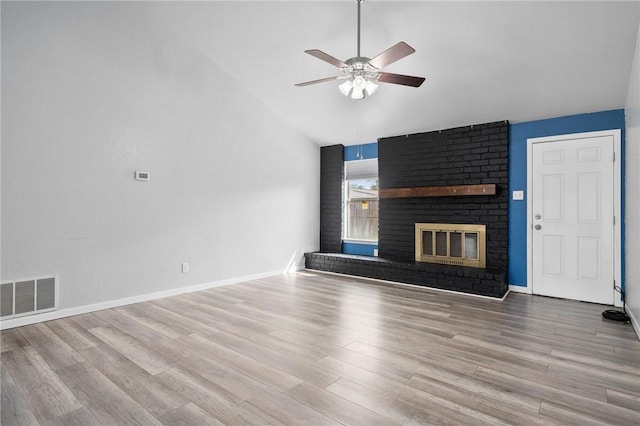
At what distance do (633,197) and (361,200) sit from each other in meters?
3.99

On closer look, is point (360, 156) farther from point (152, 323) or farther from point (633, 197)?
point (152, 323)

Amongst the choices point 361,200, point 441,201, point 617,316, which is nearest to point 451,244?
point 441,201

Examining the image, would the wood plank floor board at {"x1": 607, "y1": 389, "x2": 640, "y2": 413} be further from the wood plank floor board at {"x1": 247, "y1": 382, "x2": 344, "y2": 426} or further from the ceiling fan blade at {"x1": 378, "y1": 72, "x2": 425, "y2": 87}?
the ceiling fan blade at {"x1": 378, "y1": 72, "x2": 425, "y2": 87}

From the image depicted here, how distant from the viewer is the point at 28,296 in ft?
10.6

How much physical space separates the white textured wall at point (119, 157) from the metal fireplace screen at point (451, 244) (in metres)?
2.72

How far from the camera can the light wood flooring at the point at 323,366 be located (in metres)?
1.82

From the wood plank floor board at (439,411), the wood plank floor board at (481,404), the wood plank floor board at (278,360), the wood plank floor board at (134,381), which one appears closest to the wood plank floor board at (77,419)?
the wood plank floor board at (134,381)

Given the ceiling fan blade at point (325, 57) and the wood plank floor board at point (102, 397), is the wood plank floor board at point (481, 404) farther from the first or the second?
the ceiling fan blade at point (325, 57)

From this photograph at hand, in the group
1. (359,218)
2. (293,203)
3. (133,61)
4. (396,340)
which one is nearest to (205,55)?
(133,61)

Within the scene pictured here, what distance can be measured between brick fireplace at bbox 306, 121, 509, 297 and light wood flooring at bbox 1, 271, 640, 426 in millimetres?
947

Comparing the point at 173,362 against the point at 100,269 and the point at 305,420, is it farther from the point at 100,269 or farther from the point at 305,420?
the point at 100,269

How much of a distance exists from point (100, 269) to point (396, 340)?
3.30 metres

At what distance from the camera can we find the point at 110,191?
3.81 meters

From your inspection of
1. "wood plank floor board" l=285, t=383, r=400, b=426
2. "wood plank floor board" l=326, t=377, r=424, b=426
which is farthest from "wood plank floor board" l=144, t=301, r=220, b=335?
"wood plank floor board" l=326, t=377, r=424, b=426
